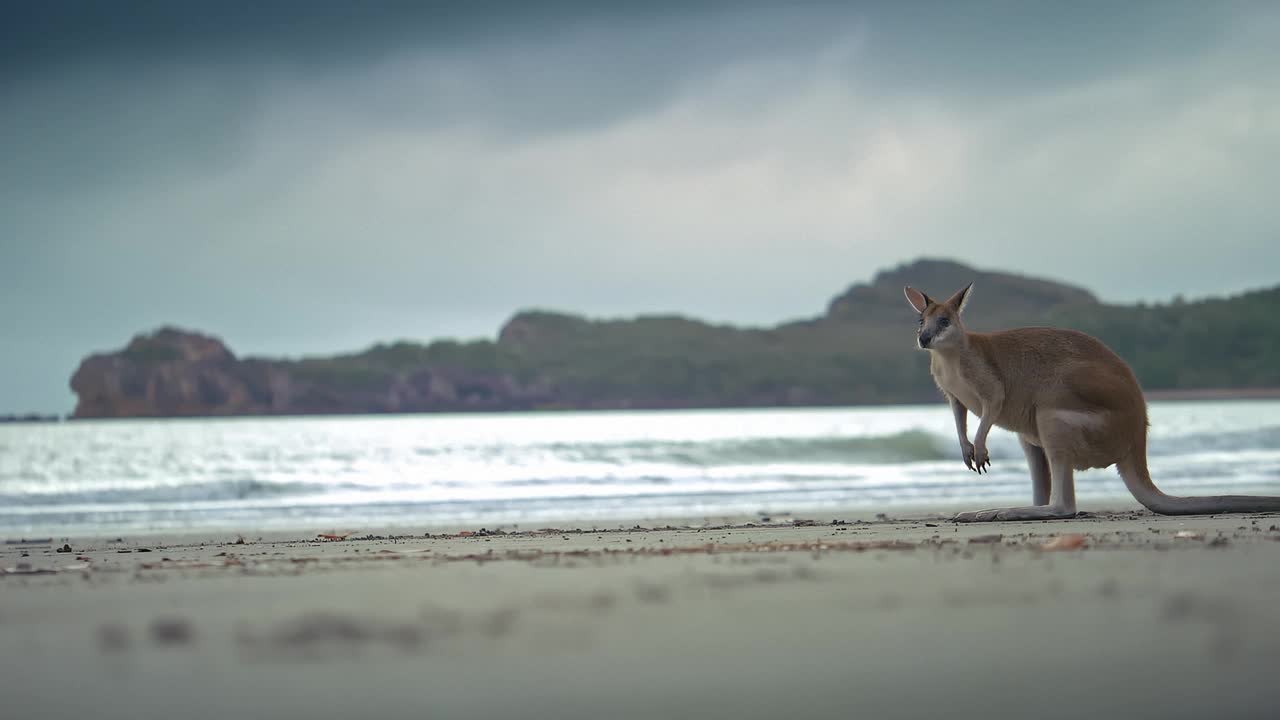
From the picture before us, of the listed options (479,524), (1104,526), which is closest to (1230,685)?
(1104,526)

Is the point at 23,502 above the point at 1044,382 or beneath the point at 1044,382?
beneath

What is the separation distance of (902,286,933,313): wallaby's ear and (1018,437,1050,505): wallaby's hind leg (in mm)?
1293

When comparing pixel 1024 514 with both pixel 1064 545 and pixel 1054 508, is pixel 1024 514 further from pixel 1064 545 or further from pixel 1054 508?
pixel 1064 545

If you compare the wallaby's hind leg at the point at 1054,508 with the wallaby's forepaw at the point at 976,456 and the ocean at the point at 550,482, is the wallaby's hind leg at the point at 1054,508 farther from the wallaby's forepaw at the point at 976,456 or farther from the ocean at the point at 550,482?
the ocean at the point at 550,482

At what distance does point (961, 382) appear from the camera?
Answer: 24.7 feet

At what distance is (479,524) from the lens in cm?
1164

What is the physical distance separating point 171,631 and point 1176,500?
7.16 metres

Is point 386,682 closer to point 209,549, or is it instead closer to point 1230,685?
point 1230,685

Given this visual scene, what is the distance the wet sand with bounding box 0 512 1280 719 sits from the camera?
2.55 metres

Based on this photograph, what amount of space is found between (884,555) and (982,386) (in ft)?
9.22

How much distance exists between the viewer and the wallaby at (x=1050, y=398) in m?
7.30

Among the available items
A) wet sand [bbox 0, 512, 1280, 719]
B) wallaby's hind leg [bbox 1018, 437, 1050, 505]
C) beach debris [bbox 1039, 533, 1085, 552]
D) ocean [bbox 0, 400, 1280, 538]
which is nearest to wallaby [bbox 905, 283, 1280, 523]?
wallaby's hind leg [bbox 1018, 437, 1050, 505]

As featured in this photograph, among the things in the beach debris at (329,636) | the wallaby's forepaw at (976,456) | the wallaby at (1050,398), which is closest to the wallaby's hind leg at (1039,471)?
the wallaby at (1050,398)

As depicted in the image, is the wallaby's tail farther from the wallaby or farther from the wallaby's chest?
the wallaby's chest
